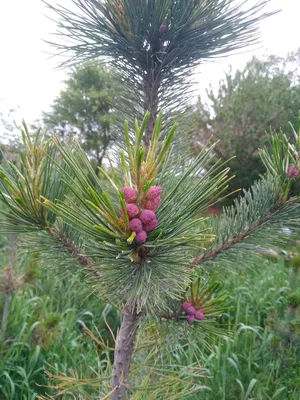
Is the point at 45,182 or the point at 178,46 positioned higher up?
the point at 178,46

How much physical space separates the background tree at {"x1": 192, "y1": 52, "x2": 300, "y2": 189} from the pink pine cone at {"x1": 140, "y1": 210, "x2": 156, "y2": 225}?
4.70 m

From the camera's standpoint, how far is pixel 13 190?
0.62 m

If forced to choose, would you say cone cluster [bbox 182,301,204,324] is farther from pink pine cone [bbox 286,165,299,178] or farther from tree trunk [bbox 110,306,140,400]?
pink pine cone [bbox 286,165,299,178]

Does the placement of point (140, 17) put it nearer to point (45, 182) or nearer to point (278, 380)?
point (45, 182)

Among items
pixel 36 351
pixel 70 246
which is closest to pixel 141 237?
pixel 70 246

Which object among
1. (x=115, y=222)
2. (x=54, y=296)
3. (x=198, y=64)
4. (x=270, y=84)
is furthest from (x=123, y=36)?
(x=270, y=84)

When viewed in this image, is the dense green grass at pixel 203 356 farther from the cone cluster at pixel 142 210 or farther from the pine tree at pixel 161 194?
the cone cluster at pixel 142 210

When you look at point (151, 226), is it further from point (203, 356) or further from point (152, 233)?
point (203, 356)

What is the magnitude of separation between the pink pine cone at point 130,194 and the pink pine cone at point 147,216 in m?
0.02

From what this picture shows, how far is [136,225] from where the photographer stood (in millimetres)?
459

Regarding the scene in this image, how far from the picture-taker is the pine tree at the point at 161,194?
516mm

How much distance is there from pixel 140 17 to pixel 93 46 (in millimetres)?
151

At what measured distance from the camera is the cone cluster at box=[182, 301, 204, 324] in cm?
76

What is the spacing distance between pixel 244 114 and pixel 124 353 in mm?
6870
